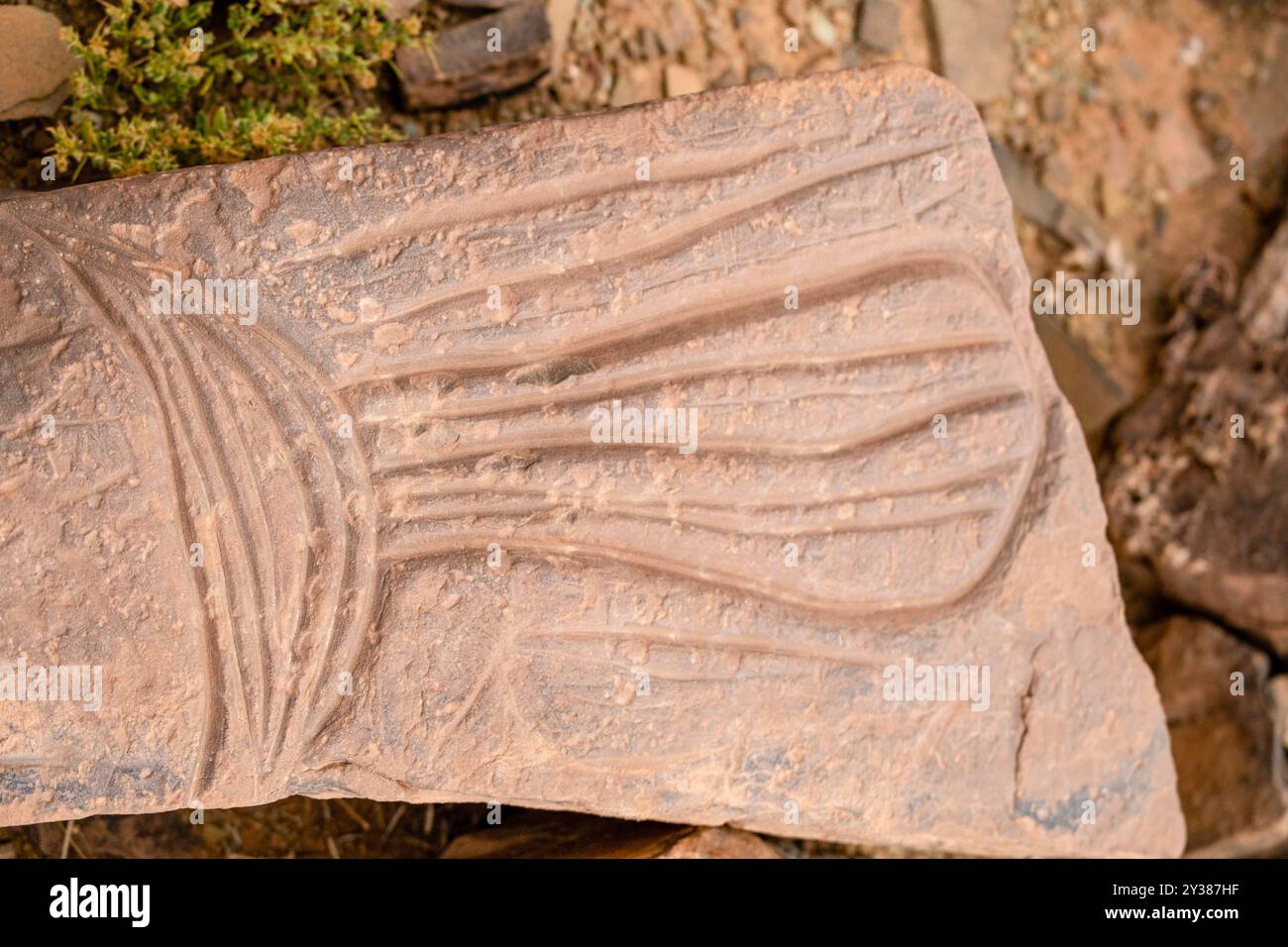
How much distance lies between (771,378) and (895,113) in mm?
657

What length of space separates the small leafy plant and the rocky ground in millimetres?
209

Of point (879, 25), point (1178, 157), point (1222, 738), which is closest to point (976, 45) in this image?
point (879, 25)

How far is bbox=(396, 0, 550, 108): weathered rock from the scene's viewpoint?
120 inches

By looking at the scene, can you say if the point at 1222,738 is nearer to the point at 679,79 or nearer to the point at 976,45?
the point at 976,45

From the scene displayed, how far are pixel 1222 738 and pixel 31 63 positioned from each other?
3.91 m

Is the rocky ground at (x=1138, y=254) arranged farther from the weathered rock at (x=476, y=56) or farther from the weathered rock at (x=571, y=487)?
the weathered rock at (x=571, y=487)

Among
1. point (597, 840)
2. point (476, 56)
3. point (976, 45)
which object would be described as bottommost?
point (597, 840)

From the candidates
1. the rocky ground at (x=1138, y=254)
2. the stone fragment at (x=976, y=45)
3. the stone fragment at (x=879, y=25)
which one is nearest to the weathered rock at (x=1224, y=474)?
the rocky ground at (x=1138, y=254)

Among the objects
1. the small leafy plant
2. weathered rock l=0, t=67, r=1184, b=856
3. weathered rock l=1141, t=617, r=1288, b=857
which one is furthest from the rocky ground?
weathered rock l=0, t=67, r=1184, b=856

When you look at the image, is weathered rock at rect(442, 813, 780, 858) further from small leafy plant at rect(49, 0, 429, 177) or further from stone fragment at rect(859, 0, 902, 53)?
stone fragment at rect(859, 0, 902, 53)

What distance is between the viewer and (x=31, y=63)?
2.75 meters

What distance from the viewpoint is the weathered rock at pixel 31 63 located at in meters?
2.71

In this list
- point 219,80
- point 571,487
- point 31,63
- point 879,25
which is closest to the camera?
point 571,487

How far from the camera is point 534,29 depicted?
310cm
